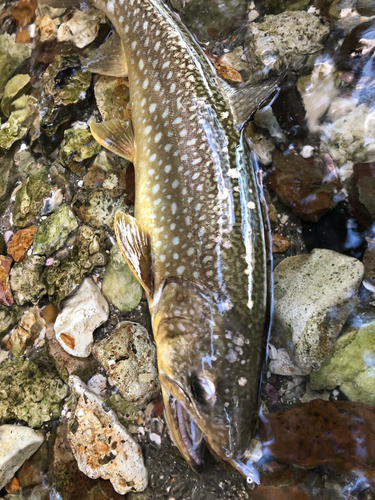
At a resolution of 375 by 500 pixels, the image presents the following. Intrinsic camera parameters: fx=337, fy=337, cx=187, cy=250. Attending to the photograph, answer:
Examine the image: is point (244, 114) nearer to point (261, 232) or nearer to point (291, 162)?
point (291, 162)

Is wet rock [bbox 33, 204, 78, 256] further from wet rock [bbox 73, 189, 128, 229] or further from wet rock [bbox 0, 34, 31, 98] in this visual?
wet rock [bbox 0, 34, 31, 98]

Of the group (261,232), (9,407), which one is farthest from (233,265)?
(9,407)

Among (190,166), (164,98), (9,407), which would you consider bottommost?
(9,407)

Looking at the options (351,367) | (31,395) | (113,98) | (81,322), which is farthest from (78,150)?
(351,367)

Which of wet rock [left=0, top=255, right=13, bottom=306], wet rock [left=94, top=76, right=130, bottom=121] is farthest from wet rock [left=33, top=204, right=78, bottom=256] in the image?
wet rock [left=94, top=76, right=130, bottom=121]

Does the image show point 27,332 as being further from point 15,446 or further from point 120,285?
point 120,285

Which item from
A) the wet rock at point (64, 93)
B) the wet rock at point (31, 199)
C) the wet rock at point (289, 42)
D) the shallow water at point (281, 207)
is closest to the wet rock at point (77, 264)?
the shallow water at point (281, 207)
